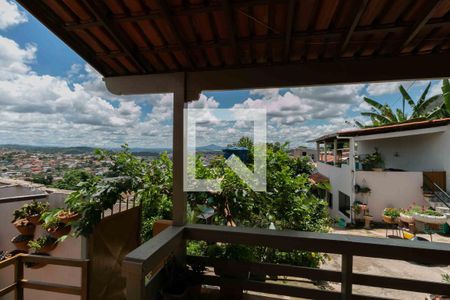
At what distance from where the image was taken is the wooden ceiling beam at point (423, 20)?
56.1 inches

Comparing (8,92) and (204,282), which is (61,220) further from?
(8,92)

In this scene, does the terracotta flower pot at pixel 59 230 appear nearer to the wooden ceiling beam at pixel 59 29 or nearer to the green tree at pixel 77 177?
the green tree at pixel 77 177

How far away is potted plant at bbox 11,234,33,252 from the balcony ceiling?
9.64 feet

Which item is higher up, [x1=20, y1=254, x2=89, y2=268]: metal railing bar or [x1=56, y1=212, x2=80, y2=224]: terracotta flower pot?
[x1=56, y1=212, x2=80, y2=224]: terracotta flower pot

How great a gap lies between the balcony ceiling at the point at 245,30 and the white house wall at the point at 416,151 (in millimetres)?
8861

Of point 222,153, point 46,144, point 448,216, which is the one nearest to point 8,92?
point 46,144

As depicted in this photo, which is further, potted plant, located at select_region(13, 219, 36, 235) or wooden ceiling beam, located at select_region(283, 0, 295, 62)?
potted plant, located at select_region(13, 219, 36, 235)

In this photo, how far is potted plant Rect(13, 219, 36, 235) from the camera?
3.39 meters

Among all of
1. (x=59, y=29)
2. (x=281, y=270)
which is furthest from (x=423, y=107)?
(x=59, y=29)

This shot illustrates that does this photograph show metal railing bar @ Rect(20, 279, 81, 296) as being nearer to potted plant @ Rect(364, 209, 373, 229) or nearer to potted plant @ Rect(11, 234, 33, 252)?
potted plant @ Rect(11, 234, 33, 252)

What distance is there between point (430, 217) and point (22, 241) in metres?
9.55

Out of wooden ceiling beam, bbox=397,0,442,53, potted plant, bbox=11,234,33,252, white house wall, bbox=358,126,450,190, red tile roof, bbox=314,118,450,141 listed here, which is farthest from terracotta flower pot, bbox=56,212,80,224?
white house wall, bbox=358,126,450,190

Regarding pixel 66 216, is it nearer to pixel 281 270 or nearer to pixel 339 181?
pixel 281 270

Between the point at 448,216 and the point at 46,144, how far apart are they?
1021cm
